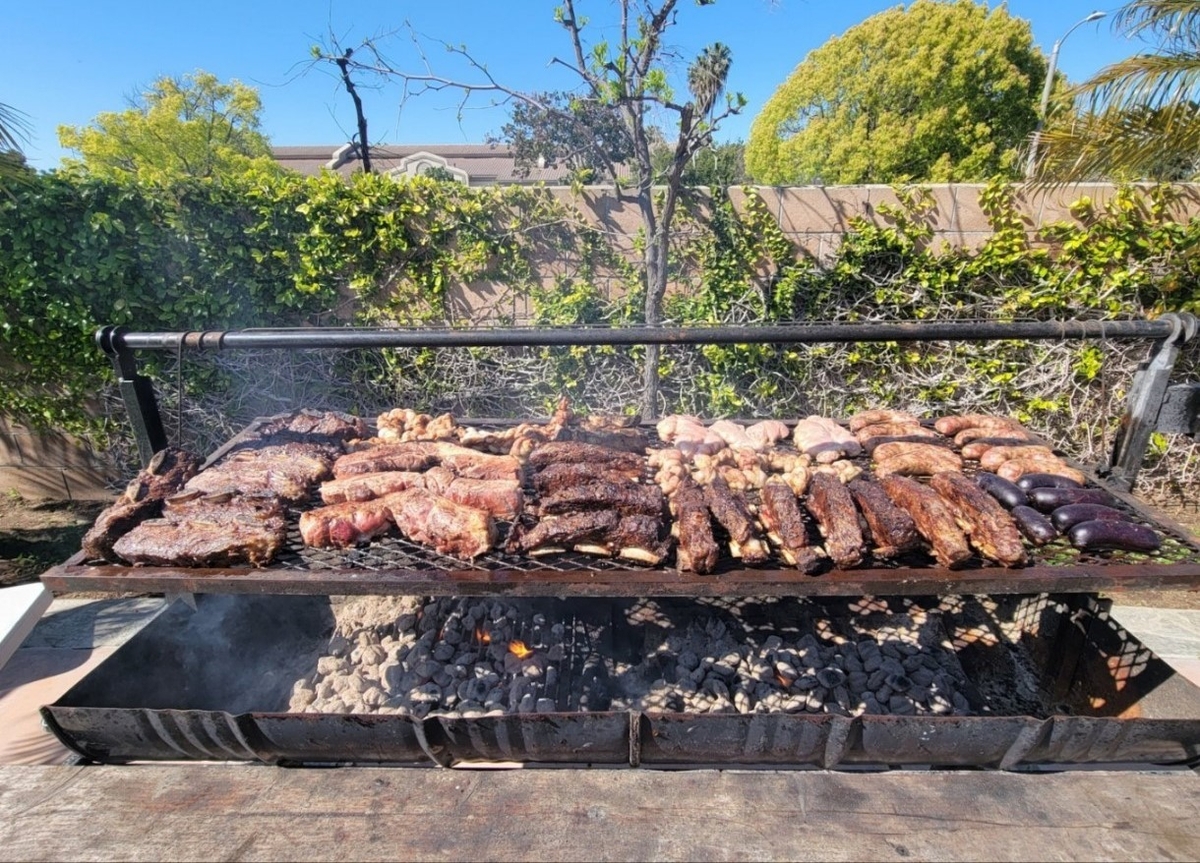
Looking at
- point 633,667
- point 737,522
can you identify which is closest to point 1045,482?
point 737,522

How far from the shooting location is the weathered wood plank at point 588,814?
1.57 metres

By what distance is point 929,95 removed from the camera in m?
22.2

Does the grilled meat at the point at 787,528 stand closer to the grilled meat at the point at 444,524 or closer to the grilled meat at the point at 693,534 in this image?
the grilled meat at the point at 693,534

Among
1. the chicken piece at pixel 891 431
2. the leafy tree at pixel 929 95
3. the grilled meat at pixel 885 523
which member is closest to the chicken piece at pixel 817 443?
the chicken piece at pixel 891 431

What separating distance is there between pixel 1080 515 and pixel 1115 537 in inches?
5.9

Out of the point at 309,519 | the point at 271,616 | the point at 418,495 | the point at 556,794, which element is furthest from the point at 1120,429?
the point at 271,616

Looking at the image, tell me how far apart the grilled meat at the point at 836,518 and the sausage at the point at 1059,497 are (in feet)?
2.95

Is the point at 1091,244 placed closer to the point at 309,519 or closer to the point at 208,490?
the point at 309,519

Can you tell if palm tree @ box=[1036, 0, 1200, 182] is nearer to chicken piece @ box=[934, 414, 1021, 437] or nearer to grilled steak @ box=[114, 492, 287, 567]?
chicken piece @ box=[934, 414, 1021, 437]

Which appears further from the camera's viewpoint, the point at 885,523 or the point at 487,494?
the point at 487,494

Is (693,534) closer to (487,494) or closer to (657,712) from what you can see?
(657,712)

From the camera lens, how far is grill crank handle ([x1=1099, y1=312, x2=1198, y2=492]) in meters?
2.53

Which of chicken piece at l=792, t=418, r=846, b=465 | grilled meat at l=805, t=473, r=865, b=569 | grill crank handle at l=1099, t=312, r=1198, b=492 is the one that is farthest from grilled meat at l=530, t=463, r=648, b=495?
grill crank handle at l=1099, t=312, r=1198, b=492

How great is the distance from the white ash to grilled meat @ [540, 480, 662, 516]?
48.1 inches
